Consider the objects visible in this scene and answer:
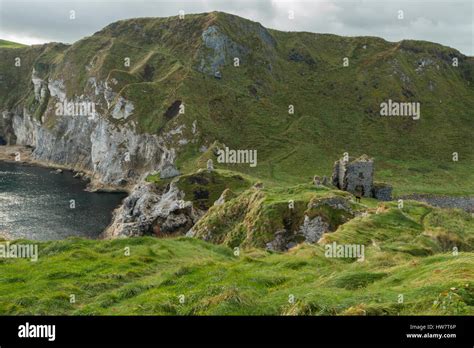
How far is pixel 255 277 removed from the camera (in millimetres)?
24688

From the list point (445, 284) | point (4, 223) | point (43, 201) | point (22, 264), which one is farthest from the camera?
point (43, 201)

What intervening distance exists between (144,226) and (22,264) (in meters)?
64.1

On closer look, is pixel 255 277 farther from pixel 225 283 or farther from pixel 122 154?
pixel 122 154

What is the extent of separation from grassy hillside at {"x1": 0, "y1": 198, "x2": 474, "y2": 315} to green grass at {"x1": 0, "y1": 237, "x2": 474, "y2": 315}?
0.06 meters

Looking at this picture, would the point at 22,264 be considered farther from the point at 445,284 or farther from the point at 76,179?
the point at 76,179

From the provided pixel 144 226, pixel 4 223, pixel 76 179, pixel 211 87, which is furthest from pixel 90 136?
pixel 144 226

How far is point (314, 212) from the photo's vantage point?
50.3 meters

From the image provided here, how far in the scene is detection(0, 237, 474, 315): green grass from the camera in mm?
17094

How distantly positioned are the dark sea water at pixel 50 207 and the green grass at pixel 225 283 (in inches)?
2941

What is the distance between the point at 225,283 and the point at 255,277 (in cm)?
200

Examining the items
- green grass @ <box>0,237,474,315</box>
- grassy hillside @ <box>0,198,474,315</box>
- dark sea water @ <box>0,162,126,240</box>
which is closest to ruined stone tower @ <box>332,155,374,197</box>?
grassy hillside @ <box>0,198,474,315</box>

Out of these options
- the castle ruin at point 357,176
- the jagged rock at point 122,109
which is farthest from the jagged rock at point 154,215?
the jagged rock at point 122,109

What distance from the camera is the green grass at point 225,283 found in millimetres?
17094

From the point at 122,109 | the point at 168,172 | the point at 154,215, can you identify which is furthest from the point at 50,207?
the point at 122,109
